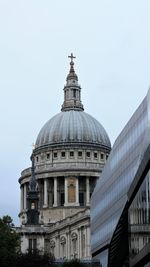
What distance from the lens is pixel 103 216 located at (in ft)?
310

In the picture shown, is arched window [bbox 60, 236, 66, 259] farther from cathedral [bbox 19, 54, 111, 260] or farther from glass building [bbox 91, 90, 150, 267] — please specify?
glass building [bbox 91, 90, 150, 267]

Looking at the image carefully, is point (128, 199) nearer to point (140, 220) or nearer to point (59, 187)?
point (140, 220)

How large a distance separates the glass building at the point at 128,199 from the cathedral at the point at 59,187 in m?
72.5

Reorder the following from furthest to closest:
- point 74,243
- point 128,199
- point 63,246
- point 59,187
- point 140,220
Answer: point 59,187 < point 63,246 < point 74,243 < point 128,199 < point 140,220

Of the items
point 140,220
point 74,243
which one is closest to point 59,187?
point 74,243

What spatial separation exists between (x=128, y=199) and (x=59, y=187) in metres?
121

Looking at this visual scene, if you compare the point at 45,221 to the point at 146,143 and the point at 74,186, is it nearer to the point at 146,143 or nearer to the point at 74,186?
the point at 74,186

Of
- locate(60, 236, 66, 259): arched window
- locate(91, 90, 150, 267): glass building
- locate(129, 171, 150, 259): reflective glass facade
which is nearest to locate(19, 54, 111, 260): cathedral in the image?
locate(60, 236, 66, 259): arched window

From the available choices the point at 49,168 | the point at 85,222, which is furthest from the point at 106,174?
the point at 49,168

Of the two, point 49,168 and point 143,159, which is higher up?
Answer: point 49,168

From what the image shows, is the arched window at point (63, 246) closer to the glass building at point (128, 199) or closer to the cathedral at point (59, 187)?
the cathedral at point (59, 187)

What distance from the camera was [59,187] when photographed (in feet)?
626

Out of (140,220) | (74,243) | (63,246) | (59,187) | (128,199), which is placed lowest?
(140,220)

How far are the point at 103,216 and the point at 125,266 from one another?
1649cm
